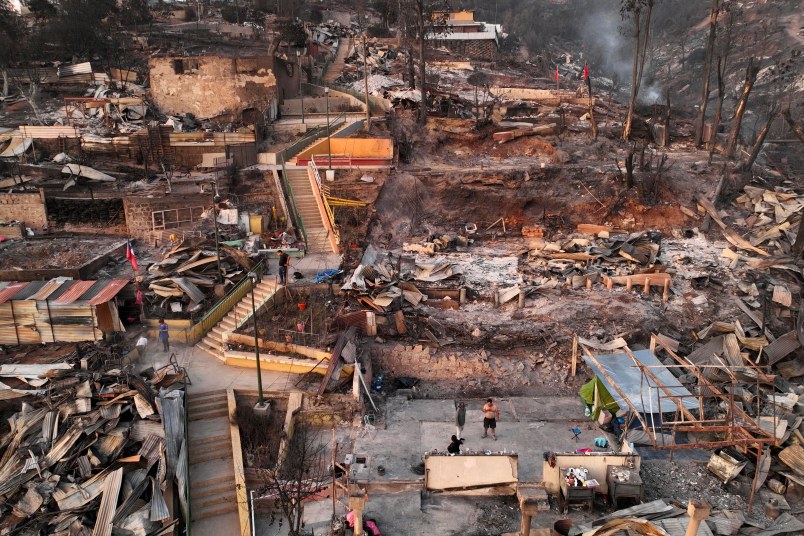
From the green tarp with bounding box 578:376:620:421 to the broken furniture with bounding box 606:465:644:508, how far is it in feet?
10.6

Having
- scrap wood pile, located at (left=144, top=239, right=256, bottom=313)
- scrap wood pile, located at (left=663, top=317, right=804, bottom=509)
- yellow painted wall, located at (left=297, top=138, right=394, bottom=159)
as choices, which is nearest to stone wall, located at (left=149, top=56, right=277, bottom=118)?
yellow painted wall, located at (left=297, top=138, right=394, bottom=159)

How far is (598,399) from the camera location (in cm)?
1549

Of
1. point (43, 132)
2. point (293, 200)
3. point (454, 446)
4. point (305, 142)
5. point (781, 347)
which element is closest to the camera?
point (454, 446)

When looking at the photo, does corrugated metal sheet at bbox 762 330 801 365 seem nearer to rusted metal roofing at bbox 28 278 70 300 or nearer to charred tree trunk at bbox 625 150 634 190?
charred tree trunk at bbox 625 150 634 190

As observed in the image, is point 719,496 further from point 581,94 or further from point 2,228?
point 581,94

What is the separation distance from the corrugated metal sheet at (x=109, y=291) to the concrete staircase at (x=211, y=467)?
4.23 metres

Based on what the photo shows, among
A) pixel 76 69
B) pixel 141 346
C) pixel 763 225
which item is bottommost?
pixel 141 346

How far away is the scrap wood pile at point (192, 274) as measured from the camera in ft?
62.3

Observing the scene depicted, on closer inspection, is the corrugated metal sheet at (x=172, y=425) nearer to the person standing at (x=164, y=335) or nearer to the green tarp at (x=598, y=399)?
the person standing at (x=164, y=335)

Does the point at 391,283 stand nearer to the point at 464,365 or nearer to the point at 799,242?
the point at 464,365

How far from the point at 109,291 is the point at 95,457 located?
5.91 metres

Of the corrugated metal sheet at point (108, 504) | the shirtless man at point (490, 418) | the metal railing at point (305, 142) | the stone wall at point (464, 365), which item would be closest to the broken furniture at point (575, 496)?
the shirtless man at point (490, 418)

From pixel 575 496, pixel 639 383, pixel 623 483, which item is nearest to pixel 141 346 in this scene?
pixel 575 496

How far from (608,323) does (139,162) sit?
76.6 ft
